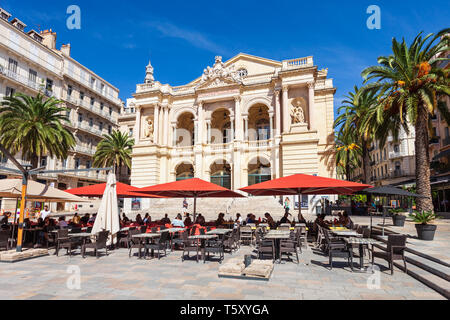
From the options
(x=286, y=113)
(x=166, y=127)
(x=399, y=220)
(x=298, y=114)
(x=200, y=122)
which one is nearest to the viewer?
(x=399, y=220)

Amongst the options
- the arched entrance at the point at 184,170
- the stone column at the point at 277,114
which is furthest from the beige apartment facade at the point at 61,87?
the stone column at the point at 277,114

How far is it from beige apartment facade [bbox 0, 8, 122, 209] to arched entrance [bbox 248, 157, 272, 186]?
→ 19697 mm

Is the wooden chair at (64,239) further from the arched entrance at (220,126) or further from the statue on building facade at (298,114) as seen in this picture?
the arched entrance at (220,126)

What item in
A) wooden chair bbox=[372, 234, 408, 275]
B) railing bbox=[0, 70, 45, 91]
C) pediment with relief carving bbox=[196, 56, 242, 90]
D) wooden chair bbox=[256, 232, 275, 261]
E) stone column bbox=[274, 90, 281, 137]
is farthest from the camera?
pediment with relief carving bbox=[196, 56, 242, 90]

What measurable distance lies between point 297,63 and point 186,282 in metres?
28.1

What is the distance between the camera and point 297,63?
29.8m

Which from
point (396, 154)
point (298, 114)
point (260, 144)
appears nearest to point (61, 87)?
point (260, 144)

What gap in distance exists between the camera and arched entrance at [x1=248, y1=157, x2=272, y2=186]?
30.2 m

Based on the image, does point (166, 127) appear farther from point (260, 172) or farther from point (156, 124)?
point (260, 172)

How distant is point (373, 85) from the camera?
18391 millimetres

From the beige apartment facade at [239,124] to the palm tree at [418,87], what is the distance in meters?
10.2

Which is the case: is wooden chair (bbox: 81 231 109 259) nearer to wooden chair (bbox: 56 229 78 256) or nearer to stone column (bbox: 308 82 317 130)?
wooden chair (bbox: 56 229 78 256)

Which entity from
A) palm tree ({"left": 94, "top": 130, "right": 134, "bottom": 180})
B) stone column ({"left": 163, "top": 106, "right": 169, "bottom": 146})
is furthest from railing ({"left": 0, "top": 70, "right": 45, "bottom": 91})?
stone column ({"left": 163, "top": 106, "right": 169, "bottom": 146})

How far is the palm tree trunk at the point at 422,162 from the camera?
15992 mm
